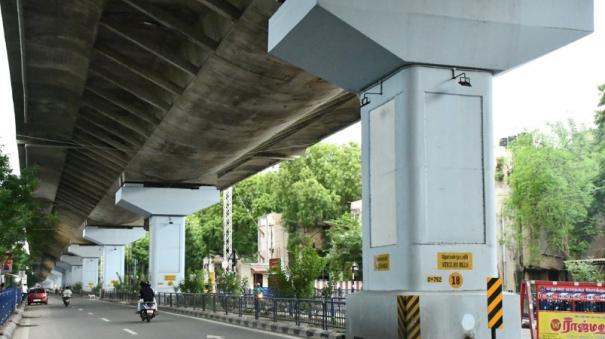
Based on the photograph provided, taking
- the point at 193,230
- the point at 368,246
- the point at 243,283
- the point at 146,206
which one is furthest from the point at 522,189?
the point at 193,230

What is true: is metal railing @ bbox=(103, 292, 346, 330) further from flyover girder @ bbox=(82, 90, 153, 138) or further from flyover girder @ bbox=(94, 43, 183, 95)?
flyover girder @ bbox=(82, 90, 153, 138)

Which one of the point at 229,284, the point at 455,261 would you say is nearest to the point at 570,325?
the point at 455,261

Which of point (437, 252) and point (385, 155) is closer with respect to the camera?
point (437, 252)

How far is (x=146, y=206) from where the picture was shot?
144ft

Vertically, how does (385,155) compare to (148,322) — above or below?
above

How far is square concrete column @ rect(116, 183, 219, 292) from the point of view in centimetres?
4388

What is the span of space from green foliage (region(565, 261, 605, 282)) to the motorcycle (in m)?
26.6

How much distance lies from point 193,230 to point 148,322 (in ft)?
192

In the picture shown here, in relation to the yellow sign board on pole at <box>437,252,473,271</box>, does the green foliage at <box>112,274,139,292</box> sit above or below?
below

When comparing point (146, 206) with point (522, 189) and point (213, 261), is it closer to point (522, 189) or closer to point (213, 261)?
point (522, 189)

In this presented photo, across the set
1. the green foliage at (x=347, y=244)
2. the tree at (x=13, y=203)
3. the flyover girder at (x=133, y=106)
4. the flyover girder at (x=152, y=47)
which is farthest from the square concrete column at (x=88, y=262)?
the flyover girder at (x=152, y=47)

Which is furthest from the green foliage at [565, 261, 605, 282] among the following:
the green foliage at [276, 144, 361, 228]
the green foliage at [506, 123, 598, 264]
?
the green foliage at [276, 144, 361, 228]

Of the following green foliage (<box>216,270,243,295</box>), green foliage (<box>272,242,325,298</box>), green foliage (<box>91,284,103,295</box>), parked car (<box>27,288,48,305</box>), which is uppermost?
green foliage (<box>272,242,325,298</box>)

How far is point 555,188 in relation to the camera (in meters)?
46.5
